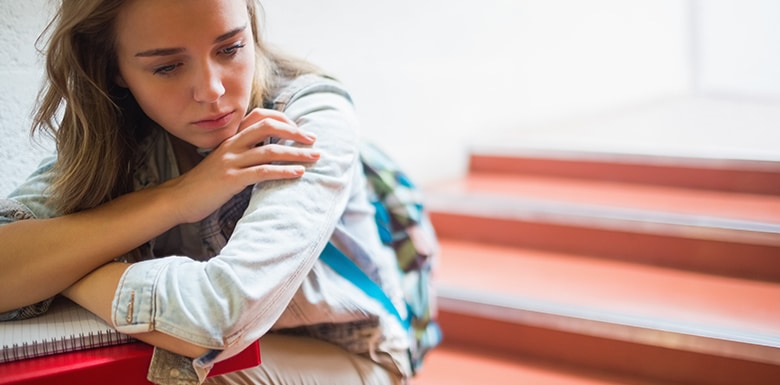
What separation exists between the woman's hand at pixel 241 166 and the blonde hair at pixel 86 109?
0.12 metres

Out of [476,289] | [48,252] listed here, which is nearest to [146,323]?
[48,252]

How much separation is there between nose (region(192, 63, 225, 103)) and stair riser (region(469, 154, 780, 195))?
1967 mm

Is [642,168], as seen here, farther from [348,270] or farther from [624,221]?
[348,270]

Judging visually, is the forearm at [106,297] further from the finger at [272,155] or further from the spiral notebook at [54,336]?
the finger at [272,155]

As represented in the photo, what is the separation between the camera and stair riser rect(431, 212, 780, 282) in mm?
1997

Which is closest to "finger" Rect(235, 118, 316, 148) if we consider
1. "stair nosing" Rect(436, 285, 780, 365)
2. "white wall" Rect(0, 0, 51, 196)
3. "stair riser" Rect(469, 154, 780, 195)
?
"white wall" Rect(0, 0, 51, 196)

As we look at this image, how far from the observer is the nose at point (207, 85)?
37.9 inches

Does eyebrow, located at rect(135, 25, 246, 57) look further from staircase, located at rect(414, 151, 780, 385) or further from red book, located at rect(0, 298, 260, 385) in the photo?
staircase, located at rect(414, 151, 780, 385)

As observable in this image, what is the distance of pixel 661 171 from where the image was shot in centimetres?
250

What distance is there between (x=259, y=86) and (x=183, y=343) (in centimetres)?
46

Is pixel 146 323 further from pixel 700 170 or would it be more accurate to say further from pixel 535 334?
pixel 700 170

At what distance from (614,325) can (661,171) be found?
90cm

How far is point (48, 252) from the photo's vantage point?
0.94 metres

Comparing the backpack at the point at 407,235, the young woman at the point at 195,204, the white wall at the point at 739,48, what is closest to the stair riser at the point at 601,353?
the backpack at the point at 407,235
